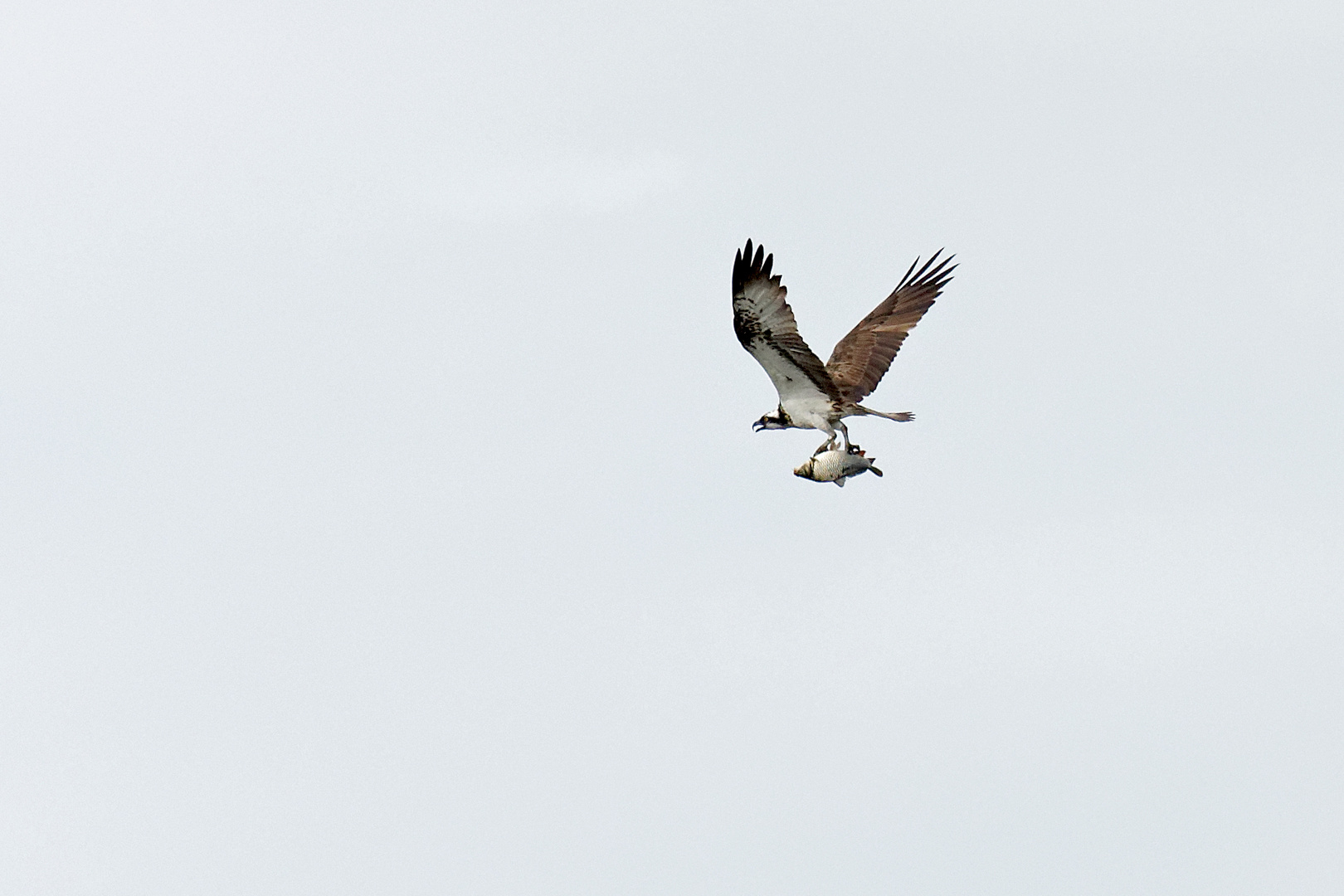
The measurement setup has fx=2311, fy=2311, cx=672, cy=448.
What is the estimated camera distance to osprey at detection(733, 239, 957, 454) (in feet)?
131

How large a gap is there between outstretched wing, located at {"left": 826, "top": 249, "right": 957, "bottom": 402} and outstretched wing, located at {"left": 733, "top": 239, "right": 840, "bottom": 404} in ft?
4.53

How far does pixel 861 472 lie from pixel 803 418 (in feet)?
9.50

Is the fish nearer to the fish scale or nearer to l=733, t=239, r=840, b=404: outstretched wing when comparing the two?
the fish scale

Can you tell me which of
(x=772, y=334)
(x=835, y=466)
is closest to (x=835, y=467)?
(x=835, y=466)

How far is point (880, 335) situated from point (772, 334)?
6158 millimetres

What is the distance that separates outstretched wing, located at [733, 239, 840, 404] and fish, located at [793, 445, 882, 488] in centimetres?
199

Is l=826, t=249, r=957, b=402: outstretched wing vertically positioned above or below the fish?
above

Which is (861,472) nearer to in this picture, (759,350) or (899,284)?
(759,350)

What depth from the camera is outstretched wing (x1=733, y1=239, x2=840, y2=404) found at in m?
39.9

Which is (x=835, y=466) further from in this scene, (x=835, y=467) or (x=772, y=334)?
(x=772, y=334)

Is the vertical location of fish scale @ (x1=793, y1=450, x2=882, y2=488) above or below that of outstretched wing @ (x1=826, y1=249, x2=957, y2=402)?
below

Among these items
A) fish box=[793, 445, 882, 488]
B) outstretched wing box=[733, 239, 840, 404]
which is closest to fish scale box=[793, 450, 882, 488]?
fish box=[793, 445, 882, 488]

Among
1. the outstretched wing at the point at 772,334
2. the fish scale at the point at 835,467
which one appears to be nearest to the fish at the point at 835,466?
the fish scale at the point at 835,467

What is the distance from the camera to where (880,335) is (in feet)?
153
